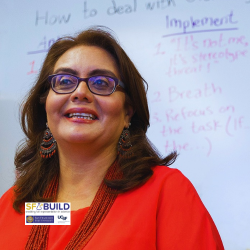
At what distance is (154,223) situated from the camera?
0.99 meters

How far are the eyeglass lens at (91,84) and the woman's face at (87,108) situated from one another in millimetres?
17

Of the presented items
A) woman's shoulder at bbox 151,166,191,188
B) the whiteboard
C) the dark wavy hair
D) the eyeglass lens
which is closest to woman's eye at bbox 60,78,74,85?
the eyeglass lens

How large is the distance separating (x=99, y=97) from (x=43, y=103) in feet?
0.99

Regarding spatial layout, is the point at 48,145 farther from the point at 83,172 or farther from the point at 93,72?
the point at 93,72

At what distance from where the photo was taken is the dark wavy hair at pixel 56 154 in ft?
3.75

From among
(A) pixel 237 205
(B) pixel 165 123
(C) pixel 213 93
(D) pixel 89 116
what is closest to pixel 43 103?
(D) pixel 89 116

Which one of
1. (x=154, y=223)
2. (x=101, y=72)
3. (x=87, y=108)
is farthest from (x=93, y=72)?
(x=154, y=223)

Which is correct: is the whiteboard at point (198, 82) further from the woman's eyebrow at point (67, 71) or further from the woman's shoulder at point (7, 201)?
the woman's shoulder at point (7, 201)

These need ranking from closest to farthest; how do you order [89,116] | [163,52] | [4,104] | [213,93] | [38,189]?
[89,116] → [38,189] → [213,93] → [163,52] → [4,104]

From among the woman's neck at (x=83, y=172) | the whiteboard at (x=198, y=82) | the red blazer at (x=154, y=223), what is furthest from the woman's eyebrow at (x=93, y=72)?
the whiteboard at (x=198, y=82)

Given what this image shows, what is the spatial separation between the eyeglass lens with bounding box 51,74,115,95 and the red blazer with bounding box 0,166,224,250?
30 centimetres

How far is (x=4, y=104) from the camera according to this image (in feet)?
6.92

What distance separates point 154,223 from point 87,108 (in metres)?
0.39

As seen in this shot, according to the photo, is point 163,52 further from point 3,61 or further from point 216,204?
point 3,61
